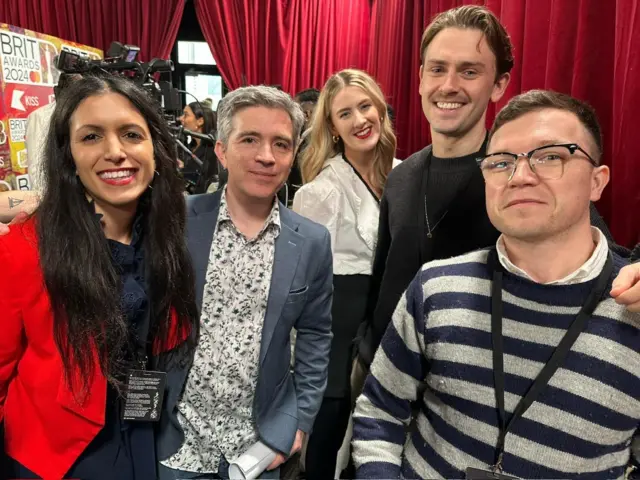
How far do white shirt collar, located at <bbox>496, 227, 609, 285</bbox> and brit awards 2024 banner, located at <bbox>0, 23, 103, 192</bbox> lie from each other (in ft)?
13.7

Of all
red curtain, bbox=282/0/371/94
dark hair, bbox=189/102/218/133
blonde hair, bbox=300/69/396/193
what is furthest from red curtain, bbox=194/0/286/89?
blonde hair, bbox=300/69/396/193

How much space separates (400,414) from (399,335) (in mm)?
197

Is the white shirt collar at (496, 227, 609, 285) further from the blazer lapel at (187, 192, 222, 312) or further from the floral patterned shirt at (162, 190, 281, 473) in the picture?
the blazer lapel at (187, 192, 222, 312)

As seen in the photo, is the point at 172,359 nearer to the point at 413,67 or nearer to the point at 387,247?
the point at 387,247

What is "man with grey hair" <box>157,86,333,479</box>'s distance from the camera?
1298 millimetres

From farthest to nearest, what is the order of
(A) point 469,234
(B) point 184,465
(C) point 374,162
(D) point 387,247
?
(C) point 374,162, (D) point 387,247, (A) point 469,234, (B) point 184,465

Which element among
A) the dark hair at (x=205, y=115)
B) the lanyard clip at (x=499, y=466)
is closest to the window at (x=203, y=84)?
the dark hair at (x=205, y=115)

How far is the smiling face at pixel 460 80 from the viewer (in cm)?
136

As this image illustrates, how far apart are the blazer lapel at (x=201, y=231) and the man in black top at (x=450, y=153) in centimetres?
60

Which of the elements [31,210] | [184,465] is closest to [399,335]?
[184,465]

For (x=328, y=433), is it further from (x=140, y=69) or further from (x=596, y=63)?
(x=140, y=69)

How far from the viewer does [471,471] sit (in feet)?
3.05

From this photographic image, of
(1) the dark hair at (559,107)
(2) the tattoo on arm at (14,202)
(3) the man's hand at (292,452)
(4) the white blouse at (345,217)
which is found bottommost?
(3) the man's hand at (292,452)

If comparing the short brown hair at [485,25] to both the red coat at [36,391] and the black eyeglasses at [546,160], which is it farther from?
the red coat at [36,391]
